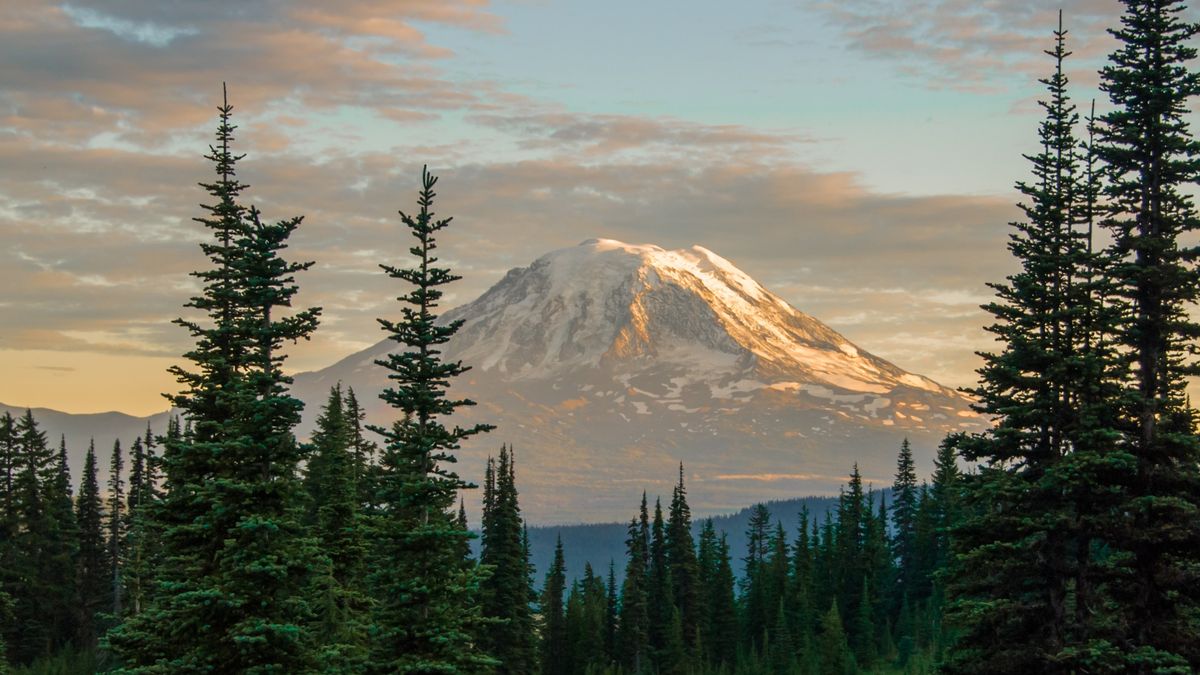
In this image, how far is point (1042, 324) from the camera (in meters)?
34.0

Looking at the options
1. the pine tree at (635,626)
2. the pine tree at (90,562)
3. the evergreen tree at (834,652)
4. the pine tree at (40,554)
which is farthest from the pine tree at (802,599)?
the pine tree at (40,554)

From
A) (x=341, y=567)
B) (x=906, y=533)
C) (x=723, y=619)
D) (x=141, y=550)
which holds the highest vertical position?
(x=341, y=567)

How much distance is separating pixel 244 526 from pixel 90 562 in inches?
3199

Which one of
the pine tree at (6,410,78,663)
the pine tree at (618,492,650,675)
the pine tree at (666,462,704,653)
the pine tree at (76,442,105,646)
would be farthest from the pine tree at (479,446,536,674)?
the pine tree at (666,462,704,653)

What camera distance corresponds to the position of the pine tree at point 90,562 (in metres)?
103

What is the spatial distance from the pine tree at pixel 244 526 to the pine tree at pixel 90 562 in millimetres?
72909

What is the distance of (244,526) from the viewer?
104 feet

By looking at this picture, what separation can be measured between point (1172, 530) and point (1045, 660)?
440cm

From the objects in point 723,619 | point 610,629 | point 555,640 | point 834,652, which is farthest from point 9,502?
point 834,652

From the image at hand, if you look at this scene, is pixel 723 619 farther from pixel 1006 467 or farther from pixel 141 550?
pixel 1006 467

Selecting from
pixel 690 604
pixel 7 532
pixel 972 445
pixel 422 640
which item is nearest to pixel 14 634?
pixel 7 532

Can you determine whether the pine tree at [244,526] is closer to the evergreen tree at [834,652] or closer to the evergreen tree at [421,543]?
the evergreen tree at [421,543]

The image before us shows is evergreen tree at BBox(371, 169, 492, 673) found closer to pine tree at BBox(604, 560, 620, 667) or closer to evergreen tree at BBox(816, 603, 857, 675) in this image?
evergreen tree at BBox(816, 603, 857, 675)

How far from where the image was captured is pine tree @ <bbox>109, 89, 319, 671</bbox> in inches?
1275
